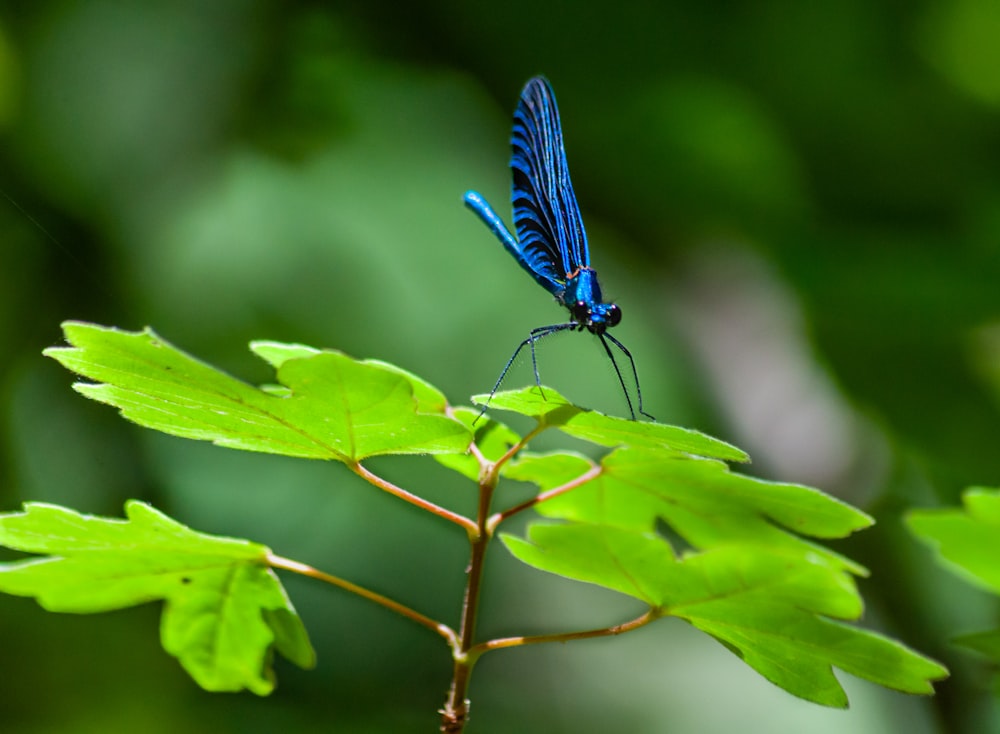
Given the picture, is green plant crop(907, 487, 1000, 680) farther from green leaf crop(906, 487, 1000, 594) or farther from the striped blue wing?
the striped blue wing

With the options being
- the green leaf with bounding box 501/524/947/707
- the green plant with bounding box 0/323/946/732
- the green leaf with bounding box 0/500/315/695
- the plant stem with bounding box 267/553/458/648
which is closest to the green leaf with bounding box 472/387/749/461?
the green plant with bounding box 0/323/946/732

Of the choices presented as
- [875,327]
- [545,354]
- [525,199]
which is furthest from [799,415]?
[525,199]

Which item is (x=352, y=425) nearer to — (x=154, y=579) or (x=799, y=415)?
(x=154, y=579)

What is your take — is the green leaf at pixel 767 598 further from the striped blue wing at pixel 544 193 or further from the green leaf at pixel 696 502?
the striped blue wing at pixel 544 193

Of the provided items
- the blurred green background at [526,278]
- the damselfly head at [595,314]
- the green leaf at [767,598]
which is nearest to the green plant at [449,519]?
the green leaf at [767,598]

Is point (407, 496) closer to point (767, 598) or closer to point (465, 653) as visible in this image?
point (465, 653)

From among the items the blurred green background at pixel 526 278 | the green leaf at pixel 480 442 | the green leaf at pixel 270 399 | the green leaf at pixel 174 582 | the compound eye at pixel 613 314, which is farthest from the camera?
the blurred green background at pixel 526 278
